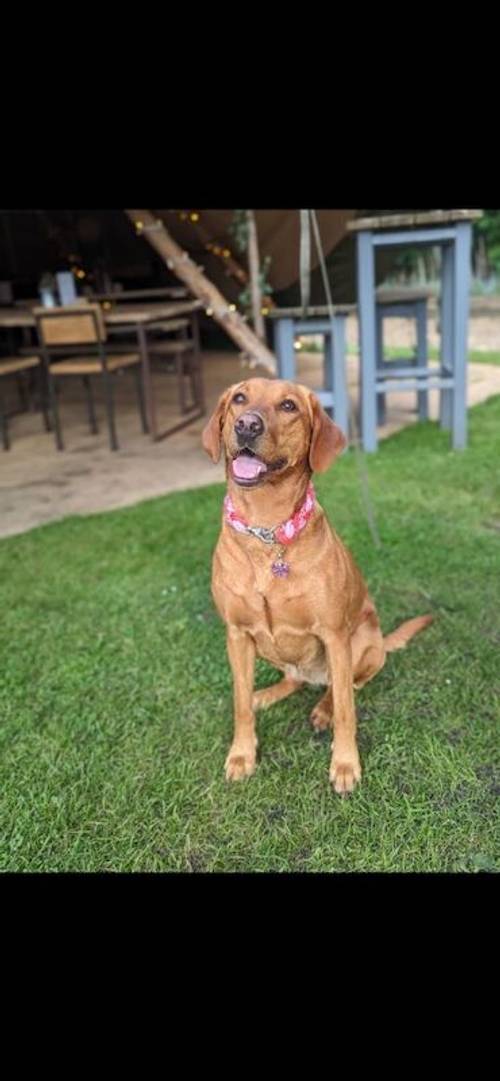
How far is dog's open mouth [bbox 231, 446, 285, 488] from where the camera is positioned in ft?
7.63

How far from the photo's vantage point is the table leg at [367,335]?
5773mm

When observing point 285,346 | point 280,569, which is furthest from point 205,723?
point 285,346

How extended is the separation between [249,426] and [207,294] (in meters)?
4.83

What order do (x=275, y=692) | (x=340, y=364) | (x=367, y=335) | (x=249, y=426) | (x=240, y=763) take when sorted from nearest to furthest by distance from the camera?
1. (x=249, y=426)
2. (x=240, y=763)
3. (x=275, y=692)
4. (x=340, y=364)
5. (x=367, y=335)

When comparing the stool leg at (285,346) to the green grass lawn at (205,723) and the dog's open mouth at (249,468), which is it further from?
the dog's open mouth at (249,468)

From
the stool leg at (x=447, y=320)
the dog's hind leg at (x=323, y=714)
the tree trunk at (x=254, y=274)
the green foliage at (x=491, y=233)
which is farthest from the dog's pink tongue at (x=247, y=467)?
the green foliage at (x=491, y=233)

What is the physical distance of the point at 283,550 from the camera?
2.50m

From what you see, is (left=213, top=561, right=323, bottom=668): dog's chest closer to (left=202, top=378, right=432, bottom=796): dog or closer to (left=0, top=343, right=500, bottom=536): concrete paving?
(left=202, top=378, right=432, bottom=796): dog

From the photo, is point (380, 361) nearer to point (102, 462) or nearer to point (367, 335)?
point (367, 335)

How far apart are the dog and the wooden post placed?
430 centimetres

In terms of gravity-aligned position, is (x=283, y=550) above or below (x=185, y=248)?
below

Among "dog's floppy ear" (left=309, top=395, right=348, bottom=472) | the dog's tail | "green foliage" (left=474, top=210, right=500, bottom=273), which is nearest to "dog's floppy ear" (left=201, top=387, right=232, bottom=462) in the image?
"dog's floppy ear" (left=309, top=395, right=348, bottom=472)
